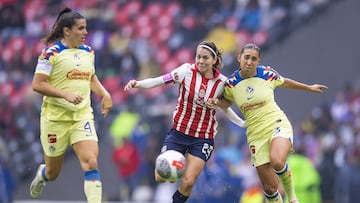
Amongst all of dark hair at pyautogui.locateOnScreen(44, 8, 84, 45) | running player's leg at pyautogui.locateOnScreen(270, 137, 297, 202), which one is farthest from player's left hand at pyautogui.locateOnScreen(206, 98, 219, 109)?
dark hair at pyautogui.locateOnScreen(44, 8, 84, 45)

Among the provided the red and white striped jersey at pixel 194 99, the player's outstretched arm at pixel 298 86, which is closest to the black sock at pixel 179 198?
the red and white striped jersey at pixel 194 99

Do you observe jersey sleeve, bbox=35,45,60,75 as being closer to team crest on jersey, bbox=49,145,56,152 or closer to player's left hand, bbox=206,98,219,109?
team crest on jersey, bbox=49,145,56,152

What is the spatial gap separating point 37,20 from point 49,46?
12.9 m

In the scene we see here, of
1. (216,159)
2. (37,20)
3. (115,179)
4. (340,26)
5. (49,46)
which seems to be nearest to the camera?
A: (49,46)

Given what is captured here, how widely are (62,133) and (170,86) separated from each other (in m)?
10.1

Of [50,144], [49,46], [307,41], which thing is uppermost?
[307,41]

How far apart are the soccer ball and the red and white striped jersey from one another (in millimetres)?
519

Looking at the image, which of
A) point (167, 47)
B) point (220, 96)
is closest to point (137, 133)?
point (167, 47)

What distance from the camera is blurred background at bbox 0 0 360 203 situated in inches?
688

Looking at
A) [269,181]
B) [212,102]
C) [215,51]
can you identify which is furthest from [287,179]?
[215,51]

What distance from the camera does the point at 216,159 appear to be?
16.8 meters

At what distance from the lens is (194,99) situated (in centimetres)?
1008

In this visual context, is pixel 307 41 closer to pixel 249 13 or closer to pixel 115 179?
pixel 249 13

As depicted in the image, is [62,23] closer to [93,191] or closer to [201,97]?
[201,97]
